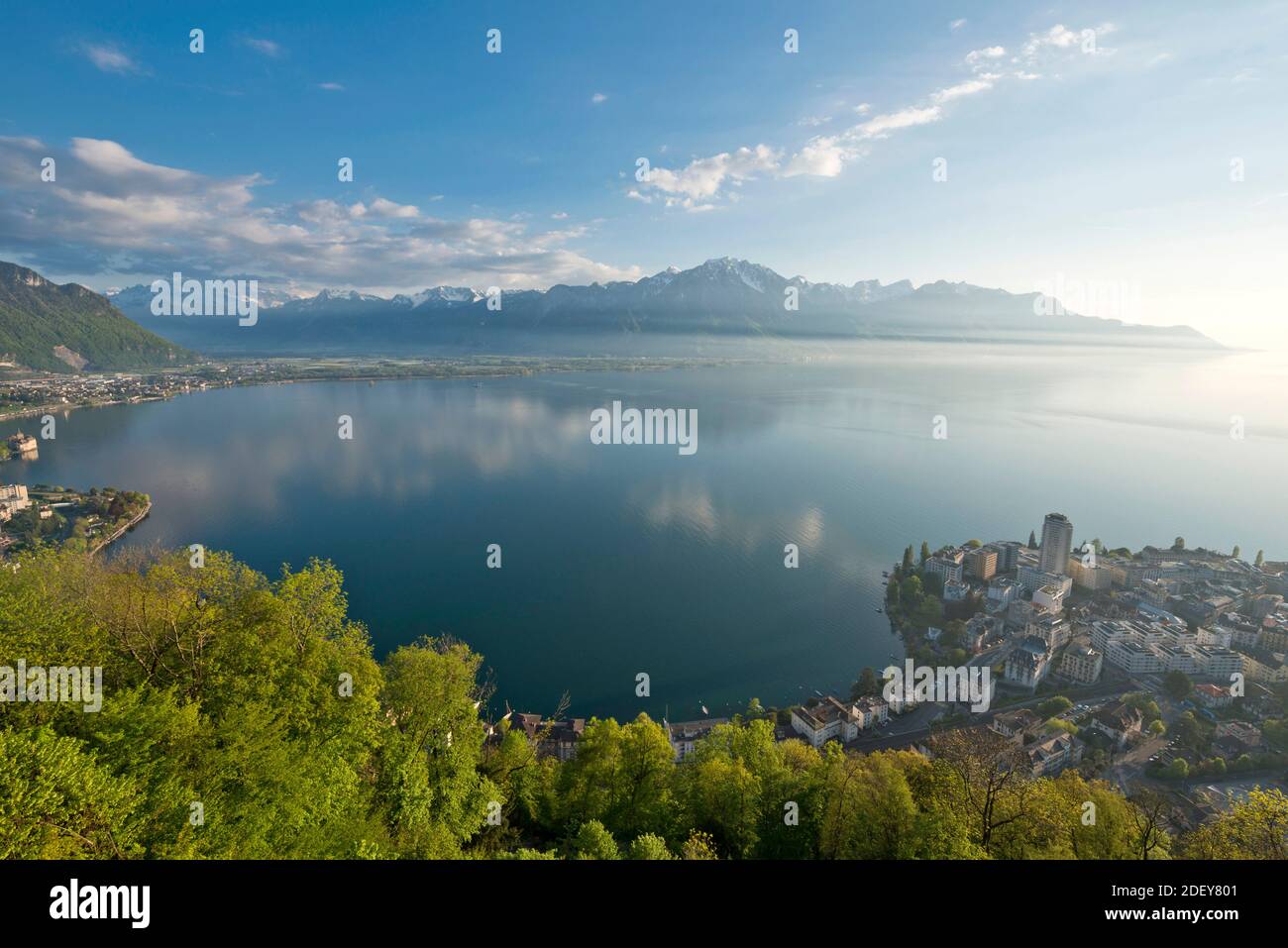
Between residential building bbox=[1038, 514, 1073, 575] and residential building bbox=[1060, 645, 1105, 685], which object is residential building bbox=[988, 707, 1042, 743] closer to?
residential building bbox=[1060, 645, 1105, 685]

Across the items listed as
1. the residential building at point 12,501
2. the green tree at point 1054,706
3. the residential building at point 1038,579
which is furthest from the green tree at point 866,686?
the residential building at point 12,501

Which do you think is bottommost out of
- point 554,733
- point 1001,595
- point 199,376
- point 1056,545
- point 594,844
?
point 554,733

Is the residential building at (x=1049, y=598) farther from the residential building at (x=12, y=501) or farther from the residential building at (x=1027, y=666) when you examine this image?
the residential building at (x=12, y=501)

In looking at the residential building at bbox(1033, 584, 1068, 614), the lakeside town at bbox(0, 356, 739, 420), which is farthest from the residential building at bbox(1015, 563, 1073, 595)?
the lakeside town at bbox(0, 356, 739, 420)

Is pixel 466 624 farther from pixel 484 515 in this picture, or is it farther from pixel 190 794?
pixel 190 794

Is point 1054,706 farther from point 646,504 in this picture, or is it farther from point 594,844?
point 646,504

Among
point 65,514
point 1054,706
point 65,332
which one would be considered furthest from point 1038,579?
point 65,332
